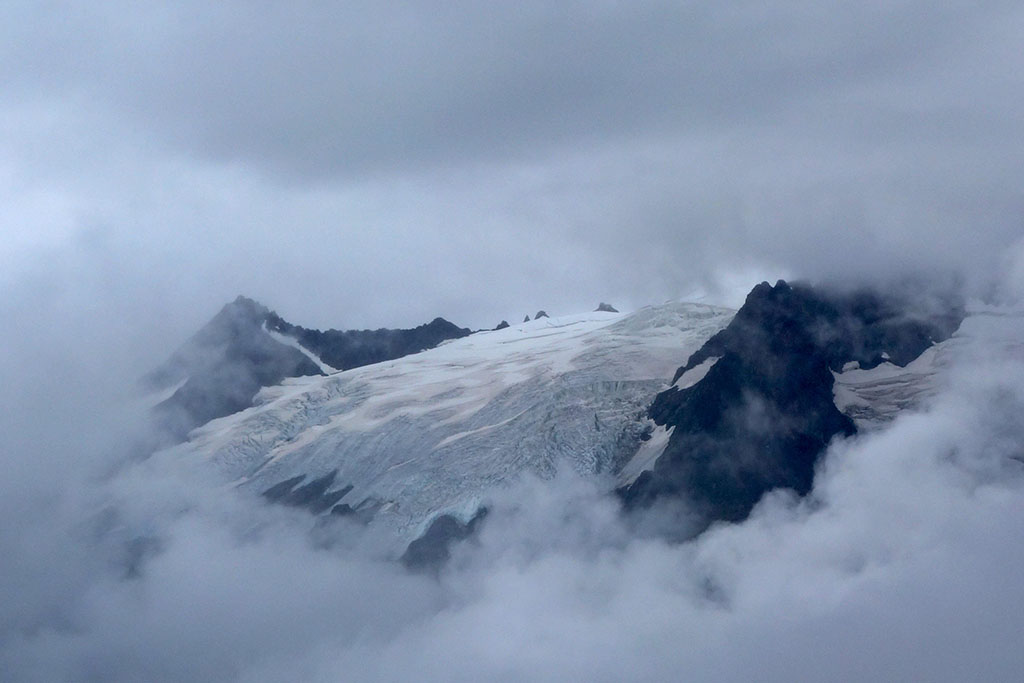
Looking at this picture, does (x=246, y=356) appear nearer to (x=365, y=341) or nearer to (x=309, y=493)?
(x=365, y=341)

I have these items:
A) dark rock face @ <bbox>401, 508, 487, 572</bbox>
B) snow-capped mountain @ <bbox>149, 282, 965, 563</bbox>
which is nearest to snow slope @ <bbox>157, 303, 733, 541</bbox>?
snow-capped mountain @ <bbox>149, 282, 965, 563</bbox>

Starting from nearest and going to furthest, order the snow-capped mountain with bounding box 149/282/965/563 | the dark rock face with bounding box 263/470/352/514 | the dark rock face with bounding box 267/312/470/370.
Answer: the snow-capped mountain with bounding box 149/282/965/563 < the dark rock face with bounding box 263/470/352/514 < the dark rock face with bounding box 267/312/470/370

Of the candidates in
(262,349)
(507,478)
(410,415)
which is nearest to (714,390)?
(507,478)

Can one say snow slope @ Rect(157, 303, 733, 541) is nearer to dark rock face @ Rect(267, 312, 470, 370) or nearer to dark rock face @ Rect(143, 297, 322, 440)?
dark rock face @ Rect(143, 297, 322, 440)

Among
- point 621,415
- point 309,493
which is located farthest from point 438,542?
point 309,493

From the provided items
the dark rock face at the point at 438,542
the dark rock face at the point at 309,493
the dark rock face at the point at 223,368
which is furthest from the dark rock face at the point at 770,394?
the dark rock face at the point at 223,368
